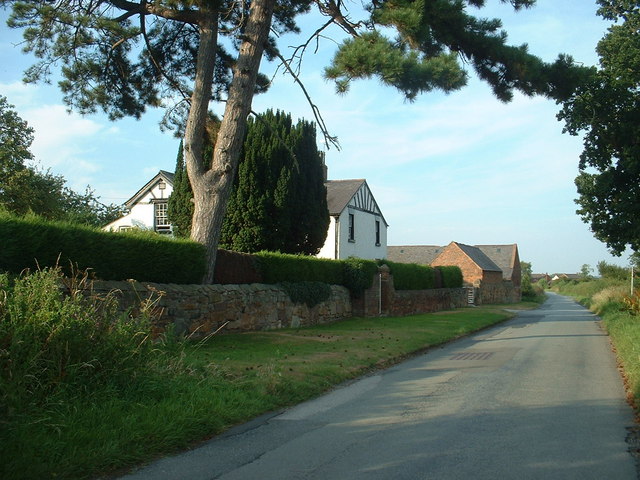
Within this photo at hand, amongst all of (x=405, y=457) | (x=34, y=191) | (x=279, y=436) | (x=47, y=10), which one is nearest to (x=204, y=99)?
(x=47, y=10)

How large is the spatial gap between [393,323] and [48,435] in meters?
18.2

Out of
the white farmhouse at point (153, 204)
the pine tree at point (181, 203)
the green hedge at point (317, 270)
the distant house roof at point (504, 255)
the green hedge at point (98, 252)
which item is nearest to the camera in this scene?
the green hedge at point (98, 252)

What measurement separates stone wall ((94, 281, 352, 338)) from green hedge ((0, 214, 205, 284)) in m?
0.36

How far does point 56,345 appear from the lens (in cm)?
632

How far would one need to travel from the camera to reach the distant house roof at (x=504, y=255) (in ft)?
225

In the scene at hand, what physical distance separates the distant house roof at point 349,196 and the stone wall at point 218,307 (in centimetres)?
1604

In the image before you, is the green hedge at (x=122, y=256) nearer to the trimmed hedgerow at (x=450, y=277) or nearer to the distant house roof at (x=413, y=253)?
the trimmed hedgerow at (x=450, y=277)

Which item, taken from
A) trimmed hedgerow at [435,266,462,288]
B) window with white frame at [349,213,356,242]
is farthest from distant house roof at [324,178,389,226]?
trimmed hedgerow at [435,266,462,288]

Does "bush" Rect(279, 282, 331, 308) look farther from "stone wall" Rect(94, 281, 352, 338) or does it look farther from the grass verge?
the grass verge

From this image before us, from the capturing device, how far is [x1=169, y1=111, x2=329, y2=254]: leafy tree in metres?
24.3

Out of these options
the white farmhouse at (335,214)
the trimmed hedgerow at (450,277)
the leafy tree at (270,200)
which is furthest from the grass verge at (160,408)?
the trimmed hedgerow at (450,277)

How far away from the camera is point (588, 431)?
22.8 feet

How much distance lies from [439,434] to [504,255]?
221 feet

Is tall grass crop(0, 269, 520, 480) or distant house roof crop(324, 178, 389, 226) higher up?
distant house roof crop(324, 178, 389, 226)
